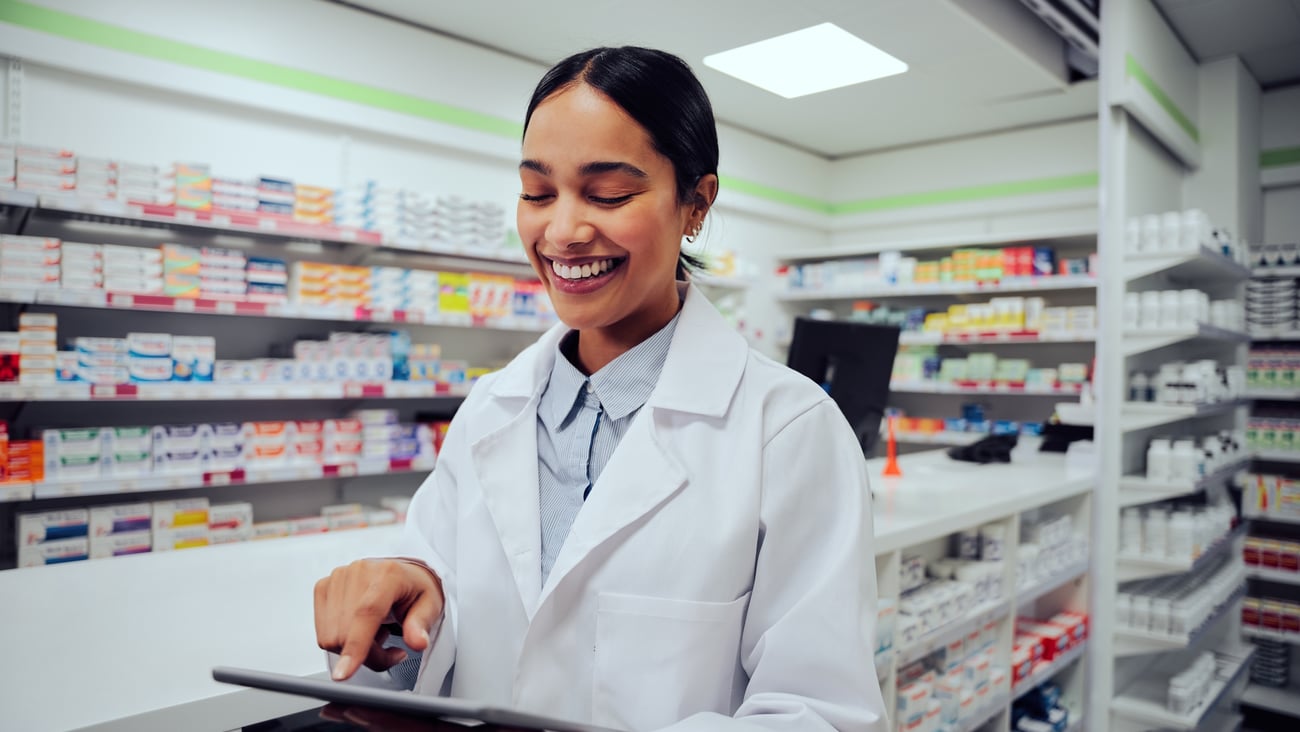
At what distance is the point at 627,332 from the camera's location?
123 centimetres

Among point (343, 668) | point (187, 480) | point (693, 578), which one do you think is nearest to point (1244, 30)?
point (693, 578)

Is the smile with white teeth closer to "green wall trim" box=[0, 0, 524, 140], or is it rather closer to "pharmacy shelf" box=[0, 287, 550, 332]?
"pharmacy shelf" box=[0, 287, 550, 332]

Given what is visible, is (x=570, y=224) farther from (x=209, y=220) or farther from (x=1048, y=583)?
(x=209, y=220)

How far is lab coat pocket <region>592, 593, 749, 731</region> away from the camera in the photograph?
38.7 inches

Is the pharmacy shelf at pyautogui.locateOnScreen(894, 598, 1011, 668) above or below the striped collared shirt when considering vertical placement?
below

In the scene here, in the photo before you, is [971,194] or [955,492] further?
[971,194]

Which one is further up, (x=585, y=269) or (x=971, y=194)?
(x=971, y=194)

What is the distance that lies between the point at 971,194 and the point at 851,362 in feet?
17.2

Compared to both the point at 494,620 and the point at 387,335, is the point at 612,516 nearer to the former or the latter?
the point at 494,620

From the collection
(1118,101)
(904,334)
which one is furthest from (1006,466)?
(904,334)

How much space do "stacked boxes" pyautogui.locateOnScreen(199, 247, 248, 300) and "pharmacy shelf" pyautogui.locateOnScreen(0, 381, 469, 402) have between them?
1.50 feet

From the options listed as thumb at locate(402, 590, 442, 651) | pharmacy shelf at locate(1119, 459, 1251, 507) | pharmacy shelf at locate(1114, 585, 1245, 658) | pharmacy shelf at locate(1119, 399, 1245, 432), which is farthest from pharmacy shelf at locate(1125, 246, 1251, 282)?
thumb at locate(402, 590, 442, 651)

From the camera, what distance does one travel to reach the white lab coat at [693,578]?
964 millimetres

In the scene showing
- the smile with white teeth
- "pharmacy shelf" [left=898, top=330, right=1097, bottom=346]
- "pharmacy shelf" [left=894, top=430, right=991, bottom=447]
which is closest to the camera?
the smile with white teeth
